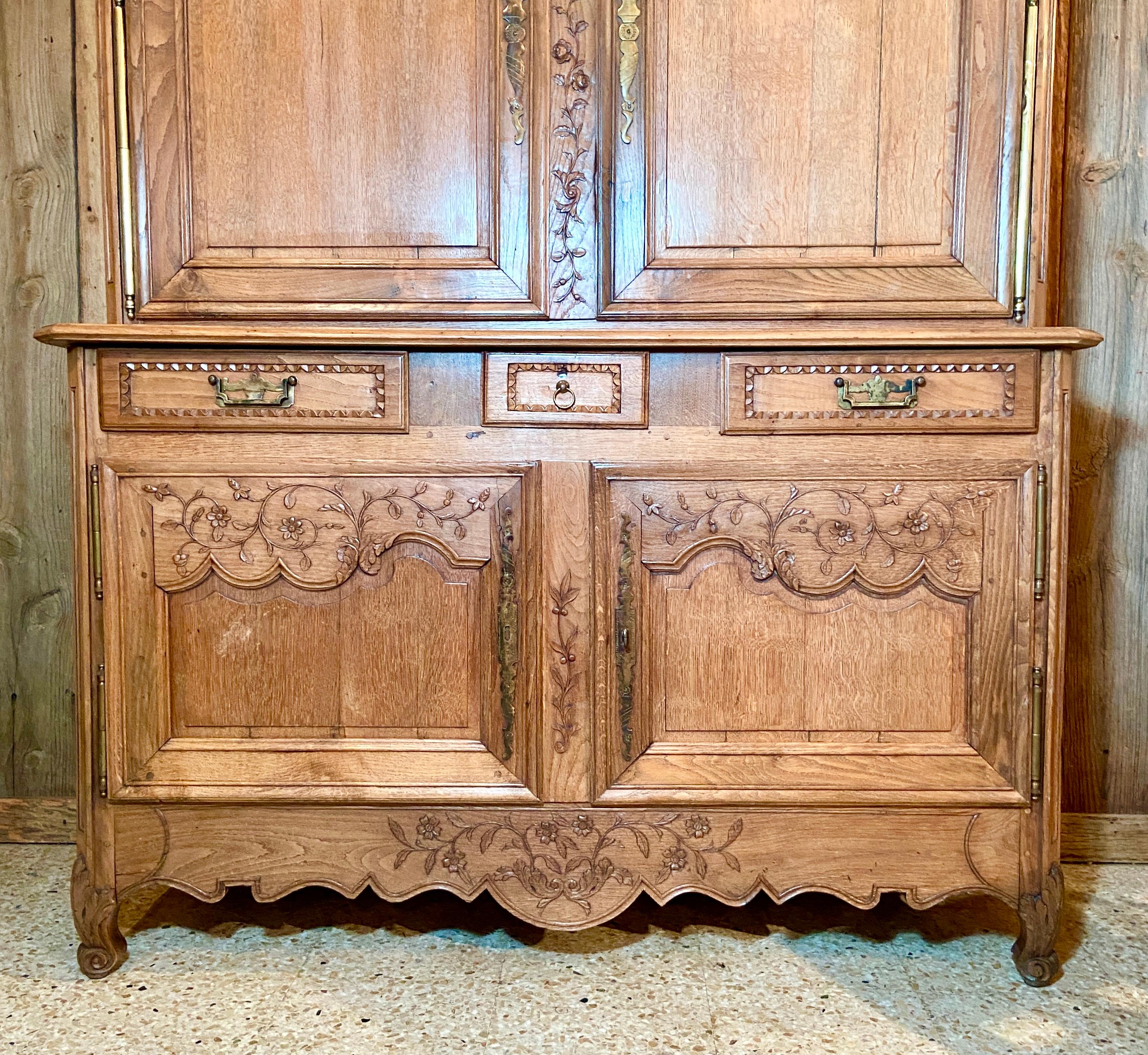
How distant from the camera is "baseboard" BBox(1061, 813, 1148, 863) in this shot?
217 centimetres

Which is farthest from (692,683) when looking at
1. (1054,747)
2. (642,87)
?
(642,87)

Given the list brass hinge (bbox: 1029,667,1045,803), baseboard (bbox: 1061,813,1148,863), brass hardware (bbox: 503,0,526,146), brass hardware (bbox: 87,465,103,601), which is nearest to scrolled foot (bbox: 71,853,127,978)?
brass hardware (bbox: 87,465,103,601)

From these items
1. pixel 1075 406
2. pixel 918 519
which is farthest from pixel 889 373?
pixel 1075 406

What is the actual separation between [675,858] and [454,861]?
0.38m

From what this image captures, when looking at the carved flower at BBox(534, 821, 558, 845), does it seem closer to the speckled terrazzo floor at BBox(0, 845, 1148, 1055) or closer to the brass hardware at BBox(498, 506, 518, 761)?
the brass hardware at BBox(498, 506, 518, 761)

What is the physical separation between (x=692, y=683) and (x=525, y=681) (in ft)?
0.94

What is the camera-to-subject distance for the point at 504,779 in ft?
5.32

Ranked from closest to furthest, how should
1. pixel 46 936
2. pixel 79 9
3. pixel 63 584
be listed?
pixel 46 936 < pixel 79 9 < pixel 63 584

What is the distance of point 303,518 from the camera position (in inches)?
62.7

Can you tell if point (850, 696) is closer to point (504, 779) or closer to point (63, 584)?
point (504, 779)

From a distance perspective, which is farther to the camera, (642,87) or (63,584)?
(63,584)

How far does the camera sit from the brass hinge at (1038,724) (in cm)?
159

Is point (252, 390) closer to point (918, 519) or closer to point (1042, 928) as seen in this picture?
point (918, 519)

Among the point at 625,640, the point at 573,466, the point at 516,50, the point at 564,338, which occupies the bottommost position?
the point at 625,640
